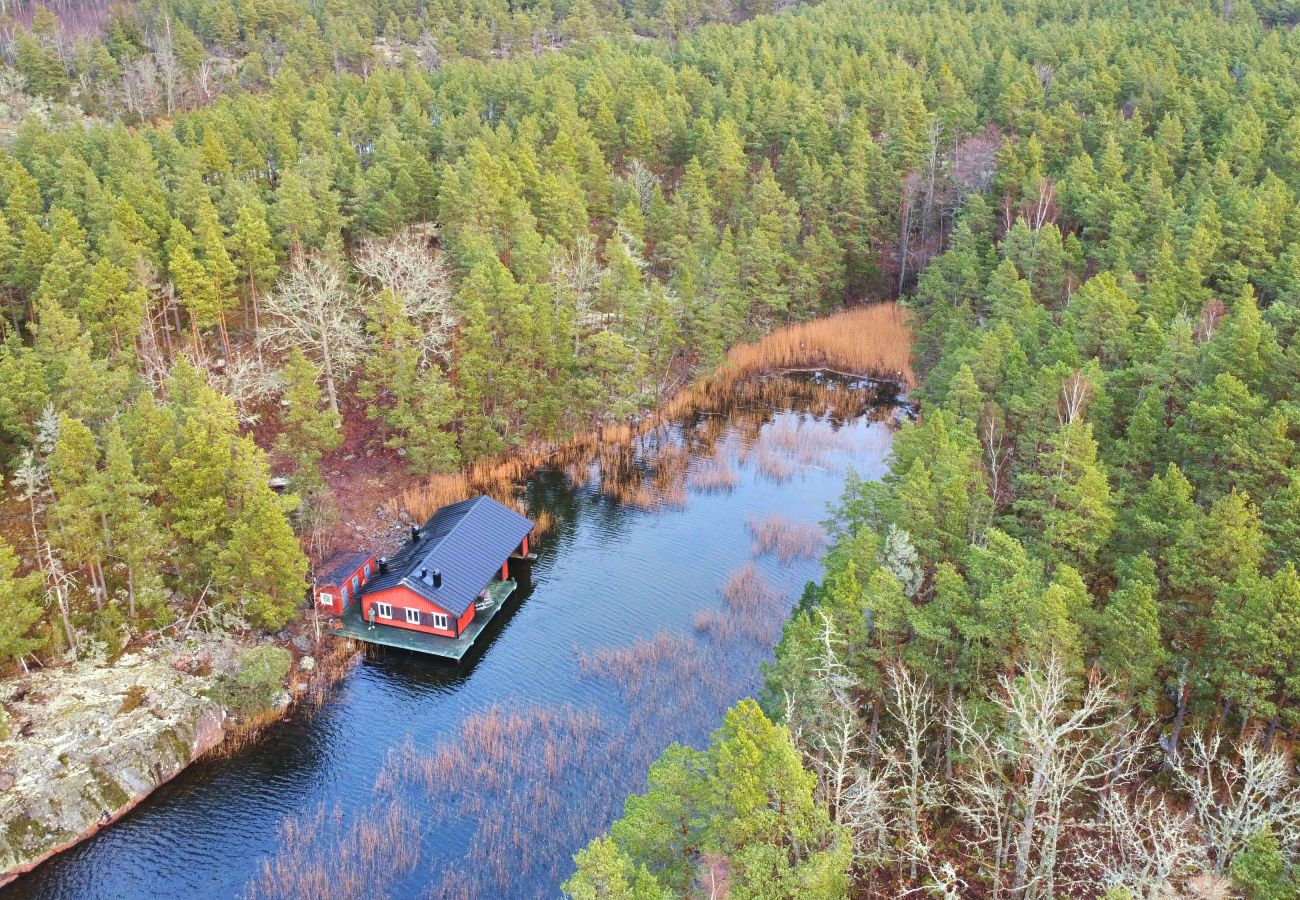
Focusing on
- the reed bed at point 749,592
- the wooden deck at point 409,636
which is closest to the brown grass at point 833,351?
the reed bed at point 749,592

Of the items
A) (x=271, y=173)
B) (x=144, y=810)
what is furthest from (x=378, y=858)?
(x=271, y=173)

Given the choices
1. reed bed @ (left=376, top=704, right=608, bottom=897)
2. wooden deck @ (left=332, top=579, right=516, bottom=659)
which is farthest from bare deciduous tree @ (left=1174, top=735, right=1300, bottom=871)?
wooden deck @ (left=332, top=579, right=516, bottom=659)

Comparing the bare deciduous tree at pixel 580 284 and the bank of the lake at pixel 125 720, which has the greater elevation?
the bare deciduous tree at pixel 580 284

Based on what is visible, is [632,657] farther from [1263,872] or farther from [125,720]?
[1263,872]

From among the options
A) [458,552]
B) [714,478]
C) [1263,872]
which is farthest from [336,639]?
[1263,872]

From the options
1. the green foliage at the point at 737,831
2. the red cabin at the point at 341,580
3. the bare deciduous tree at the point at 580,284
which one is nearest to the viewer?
the green foliage at the point at 737,831

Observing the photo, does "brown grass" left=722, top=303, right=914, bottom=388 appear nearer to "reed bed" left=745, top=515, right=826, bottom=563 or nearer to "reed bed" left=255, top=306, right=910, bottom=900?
"reed bed" left=255, top=306, right=910, bottom=900

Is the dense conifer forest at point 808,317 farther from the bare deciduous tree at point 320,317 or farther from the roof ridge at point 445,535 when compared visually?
the roof ridge at point 445,535

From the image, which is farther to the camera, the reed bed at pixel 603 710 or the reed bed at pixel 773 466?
the reed bed at pixel 773 466
